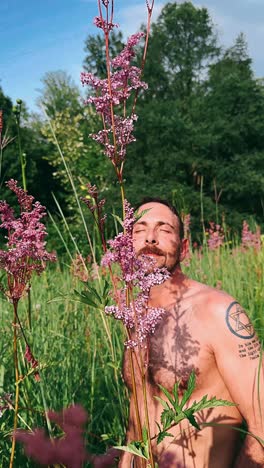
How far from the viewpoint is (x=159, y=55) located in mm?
31766

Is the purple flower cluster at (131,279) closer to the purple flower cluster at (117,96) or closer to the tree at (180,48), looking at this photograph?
the purple flower cluster at (117,96)

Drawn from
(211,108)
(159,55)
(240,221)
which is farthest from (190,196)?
(159,55)

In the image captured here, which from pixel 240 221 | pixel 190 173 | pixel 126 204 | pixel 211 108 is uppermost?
pixel 211 108

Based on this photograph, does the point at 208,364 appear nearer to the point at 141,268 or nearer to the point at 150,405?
the point at 150,405

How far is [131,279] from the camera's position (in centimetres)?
101

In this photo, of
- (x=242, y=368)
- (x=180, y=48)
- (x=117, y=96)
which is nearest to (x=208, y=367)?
(x=242, y=368)

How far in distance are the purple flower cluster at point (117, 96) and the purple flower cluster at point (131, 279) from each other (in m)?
0.14

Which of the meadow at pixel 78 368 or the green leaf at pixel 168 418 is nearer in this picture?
the green leaf at pixel 168 418

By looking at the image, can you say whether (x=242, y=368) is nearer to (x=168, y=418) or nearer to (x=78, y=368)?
(x=168, y=418)

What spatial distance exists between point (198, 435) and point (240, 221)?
1950 cm

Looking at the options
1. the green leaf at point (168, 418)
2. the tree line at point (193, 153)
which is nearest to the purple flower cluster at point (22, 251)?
the green leaf at point (168, 418)

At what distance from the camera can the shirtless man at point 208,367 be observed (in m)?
2.11

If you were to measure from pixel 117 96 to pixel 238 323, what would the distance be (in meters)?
1.32

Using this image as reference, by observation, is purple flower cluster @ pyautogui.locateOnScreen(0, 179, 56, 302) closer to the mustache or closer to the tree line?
the mustache
